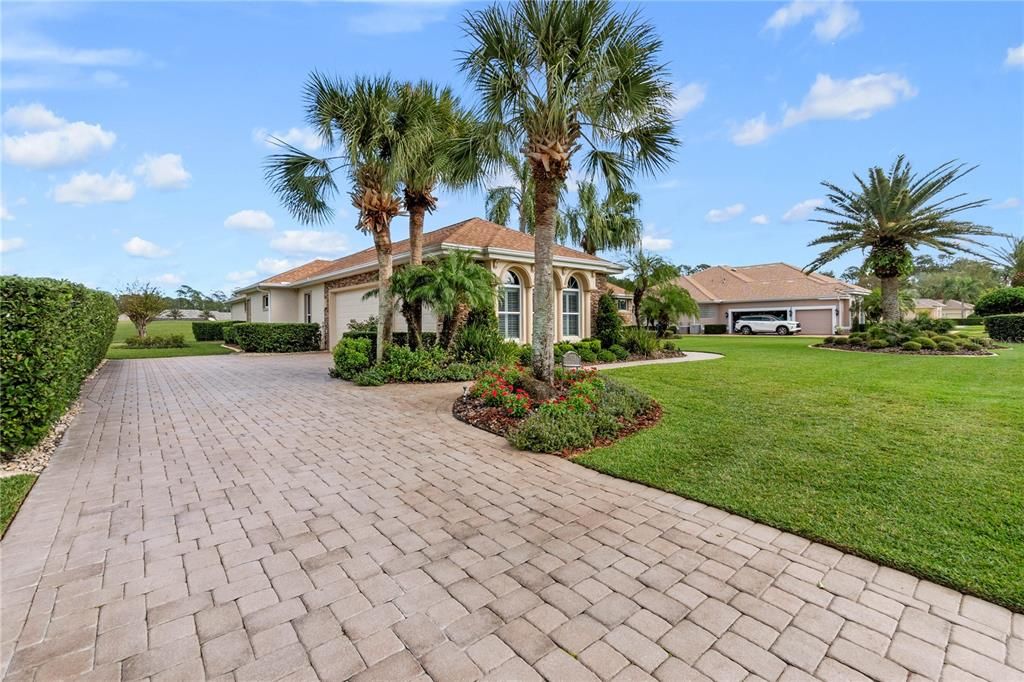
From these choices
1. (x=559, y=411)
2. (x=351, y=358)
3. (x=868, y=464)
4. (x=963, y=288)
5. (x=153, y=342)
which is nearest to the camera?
(x=868, y=464)

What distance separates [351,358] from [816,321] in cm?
3329

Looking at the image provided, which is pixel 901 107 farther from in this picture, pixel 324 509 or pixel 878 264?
pixel 324 509

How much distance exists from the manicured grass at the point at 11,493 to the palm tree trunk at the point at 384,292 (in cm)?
693

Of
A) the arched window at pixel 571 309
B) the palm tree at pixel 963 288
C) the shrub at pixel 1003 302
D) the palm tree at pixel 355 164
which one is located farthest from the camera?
the palm tree at pixel 963 288

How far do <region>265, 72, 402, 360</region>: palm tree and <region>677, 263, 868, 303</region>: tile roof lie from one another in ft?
98.6

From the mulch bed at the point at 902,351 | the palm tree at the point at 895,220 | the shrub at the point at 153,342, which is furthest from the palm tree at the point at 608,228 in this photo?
the shrub at the point at 153,342

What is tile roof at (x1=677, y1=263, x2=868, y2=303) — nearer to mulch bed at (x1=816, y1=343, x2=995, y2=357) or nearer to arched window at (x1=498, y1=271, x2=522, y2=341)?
mulch bed at (x1=816, y1=343, x2=995, y2=357)

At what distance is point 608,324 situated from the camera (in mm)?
16219

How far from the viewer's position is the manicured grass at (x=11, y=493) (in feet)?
11.8

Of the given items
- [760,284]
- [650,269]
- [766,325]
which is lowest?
[766,325]

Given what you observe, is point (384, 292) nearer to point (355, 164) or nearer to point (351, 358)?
point (351, 358)

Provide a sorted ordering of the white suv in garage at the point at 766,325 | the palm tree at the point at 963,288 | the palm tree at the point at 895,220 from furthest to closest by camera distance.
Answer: the palm tree at the point at 963,288 < the white suv in garage at the point at 766,325 < the palm tree at the point at 895,220

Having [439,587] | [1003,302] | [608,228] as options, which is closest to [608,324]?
[608,228]

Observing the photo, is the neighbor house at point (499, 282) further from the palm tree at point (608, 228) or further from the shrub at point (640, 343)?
the palm tree at point (608, 228)
